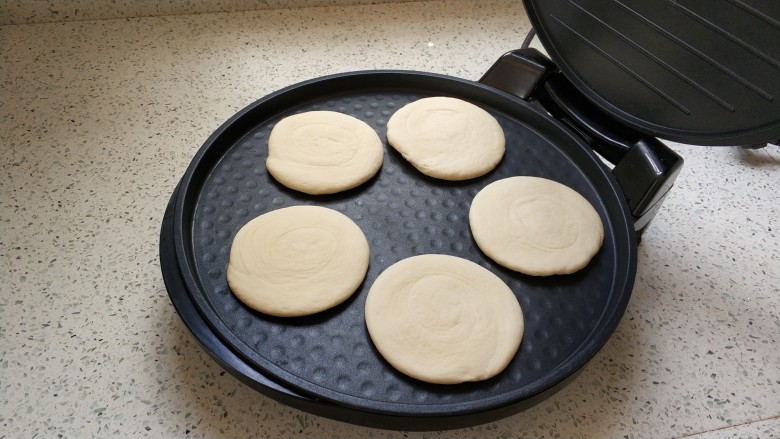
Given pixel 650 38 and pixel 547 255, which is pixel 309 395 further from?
pixel 650 38

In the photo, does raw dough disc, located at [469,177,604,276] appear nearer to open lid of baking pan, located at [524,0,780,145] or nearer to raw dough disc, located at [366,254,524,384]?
raw dough disc, located at [366,254,524,384]

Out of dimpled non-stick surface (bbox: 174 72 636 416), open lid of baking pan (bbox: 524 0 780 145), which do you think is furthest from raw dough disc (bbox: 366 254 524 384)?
open lid of baking pan (bbox: 524 0 780 145)

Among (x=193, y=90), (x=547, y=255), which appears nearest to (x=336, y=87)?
(x=193, y=90)

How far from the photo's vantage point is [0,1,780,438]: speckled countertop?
752 millimetres

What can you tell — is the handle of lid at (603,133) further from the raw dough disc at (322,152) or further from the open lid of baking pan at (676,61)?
the raw dough disc at (322,152)

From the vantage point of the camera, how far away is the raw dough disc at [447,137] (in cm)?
92

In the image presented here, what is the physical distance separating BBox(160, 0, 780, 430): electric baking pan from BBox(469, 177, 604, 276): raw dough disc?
0.07ft

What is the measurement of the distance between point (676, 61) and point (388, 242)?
1.60 feet

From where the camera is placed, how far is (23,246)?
90cm

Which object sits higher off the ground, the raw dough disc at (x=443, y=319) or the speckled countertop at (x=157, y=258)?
the raw dough disc at (x=443, y=319)

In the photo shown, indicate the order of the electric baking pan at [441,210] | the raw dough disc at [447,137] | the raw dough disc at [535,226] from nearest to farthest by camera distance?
1. the electric baking pan at [441,210]
2. the raw dough disc at [535,226]
3. the raw dough disc at [447,137]

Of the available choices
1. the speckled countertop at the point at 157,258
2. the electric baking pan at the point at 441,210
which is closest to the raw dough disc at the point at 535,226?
the electric baking pan at the point at 441,210

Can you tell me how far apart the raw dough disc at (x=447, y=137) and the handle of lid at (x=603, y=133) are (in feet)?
0.29

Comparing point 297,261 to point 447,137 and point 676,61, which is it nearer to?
point 447,137
